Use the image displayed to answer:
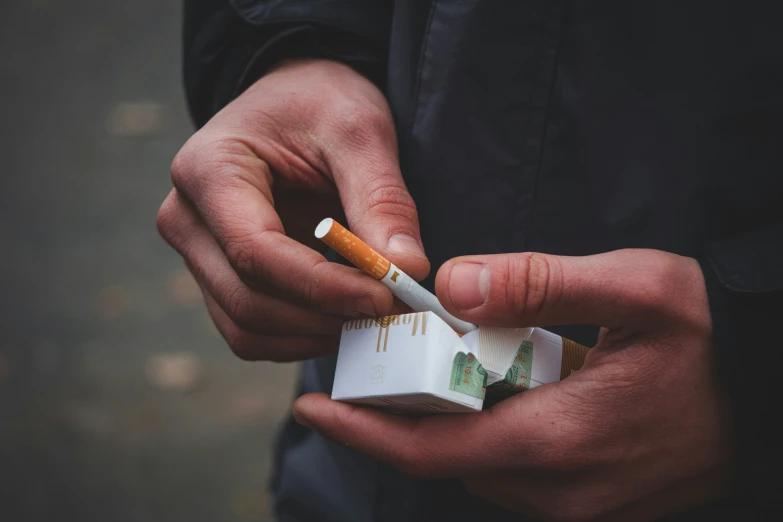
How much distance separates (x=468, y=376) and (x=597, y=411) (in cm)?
17

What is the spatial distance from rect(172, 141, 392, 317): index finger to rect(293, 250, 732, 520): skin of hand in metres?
0.13

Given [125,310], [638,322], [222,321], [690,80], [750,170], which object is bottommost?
[125,310]

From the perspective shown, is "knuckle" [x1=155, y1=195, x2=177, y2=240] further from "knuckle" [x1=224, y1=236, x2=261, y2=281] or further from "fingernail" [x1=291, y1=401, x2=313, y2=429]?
"fingernail" [x1=291, y1=401, x2=313, y2=429]

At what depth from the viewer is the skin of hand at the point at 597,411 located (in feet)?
2.64

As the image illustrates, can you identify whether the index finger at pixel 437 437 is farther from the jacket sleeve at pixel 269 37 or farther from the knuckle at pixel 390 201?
the jacket sleeve at pixel 269 37

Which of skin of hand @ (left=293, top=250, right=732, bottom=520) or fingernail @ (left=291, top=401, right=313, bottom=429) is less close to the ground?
skin of hand @ (left=293, top=250, right=732, bottom=520)

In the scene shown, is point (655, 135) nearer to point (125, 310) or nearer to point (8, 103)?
point (125, 310)

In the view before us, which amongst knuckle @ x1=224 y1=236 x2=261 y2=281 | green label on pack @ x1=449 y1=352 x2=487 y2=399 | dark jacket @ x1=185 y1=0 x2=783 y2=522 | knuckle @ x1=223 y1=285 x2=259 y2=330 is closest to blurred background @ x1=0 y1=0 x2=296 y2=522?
dark jacket @ x1=185 y1=0 x2=783 y2=522

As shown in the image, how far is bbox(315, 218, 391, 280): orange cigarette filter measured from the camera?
2.83 ft

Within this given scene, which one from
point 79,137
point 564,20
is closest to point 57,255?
point 79,137

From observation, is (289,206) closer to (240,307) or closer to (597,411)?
(240,307)

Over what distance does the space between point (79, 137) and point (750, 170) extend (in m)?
4.28

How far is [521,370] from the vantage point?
917mm

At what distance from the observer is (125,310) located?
11.0 feet
